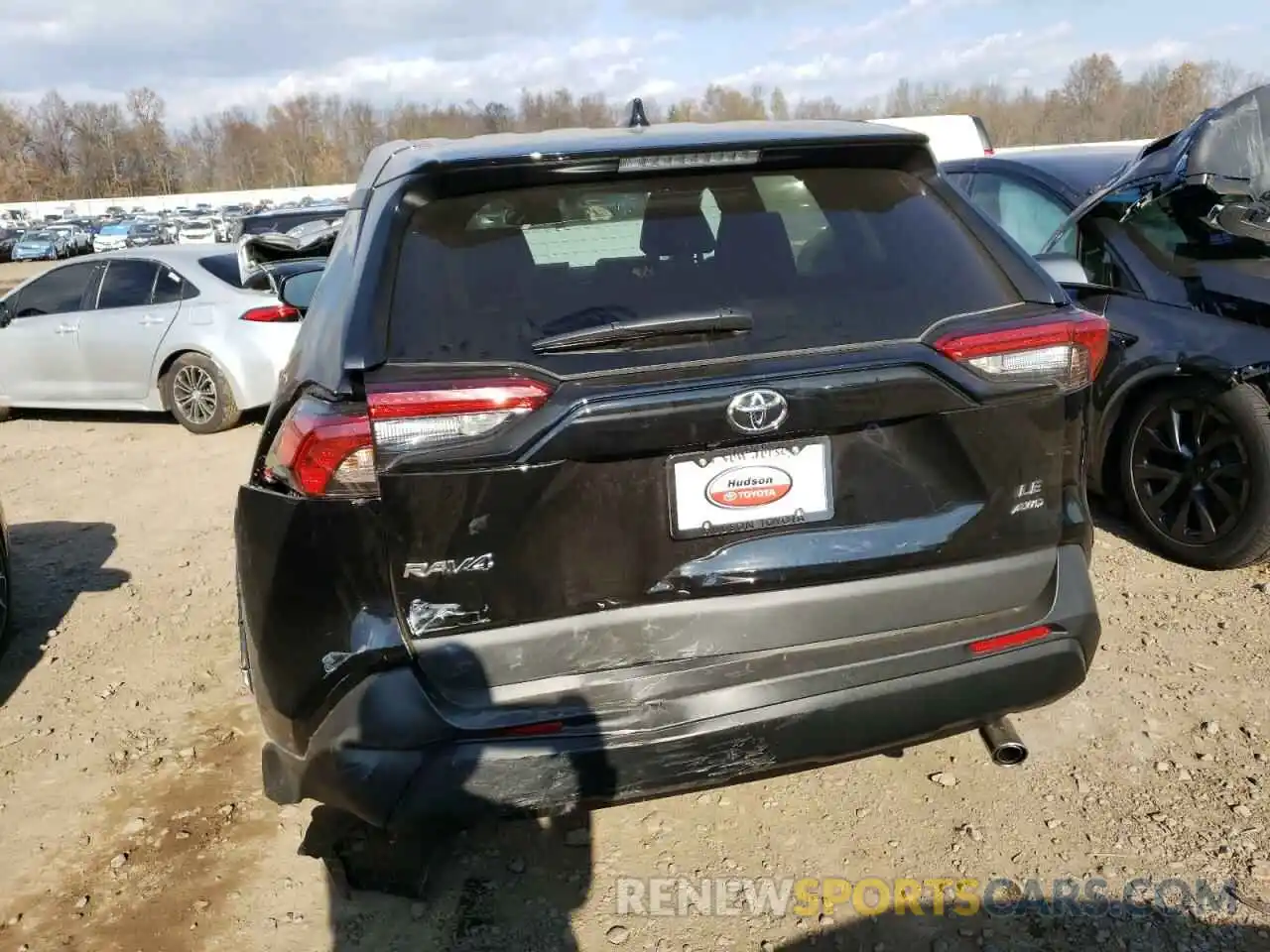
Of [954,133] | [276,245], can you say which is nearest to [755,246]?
[276,245]

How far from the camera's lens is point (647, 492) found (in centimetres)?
205

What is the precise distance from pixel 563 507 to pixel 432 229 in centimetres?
69

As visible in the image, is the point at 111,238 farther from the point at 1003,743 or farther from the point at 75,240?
the point at 1003,743

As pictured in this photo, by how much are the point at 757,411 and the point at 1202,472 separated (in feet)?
9.68

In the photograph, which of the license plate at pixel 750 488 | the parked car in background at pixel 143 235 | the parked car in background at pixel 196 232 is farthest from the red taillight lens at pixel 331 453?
the parked car in background at pixel 143 235

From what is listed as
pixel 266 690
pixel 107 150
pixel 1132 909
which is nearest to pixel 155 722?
pixel 266 690

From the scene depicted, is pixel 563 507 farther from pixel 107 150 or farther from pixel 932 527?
pixel 107 150

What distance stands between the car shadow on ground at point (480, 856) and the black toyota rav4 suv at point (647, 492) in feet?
0.04

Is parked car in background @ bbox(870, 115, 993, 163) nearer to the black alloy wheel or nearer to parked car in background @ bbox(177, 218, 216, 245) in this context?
the black alloy wheel

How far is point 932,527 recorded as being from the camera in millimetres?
2221

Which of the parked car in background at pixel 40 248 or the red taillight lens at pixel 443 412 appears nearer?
the red taillight lens at pixel 443 412

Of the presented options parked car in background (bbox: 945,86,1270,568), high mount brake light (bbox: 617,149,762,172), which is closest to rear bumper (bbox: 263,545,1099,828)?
high mount brake light (bbox: 617,149,762,172)

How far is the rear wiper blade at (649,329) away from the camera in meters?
2.05

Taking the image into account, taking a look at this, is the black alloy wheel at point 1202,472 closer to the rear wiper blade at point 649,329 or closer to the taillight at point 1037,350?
the taillight at point 1037,350
